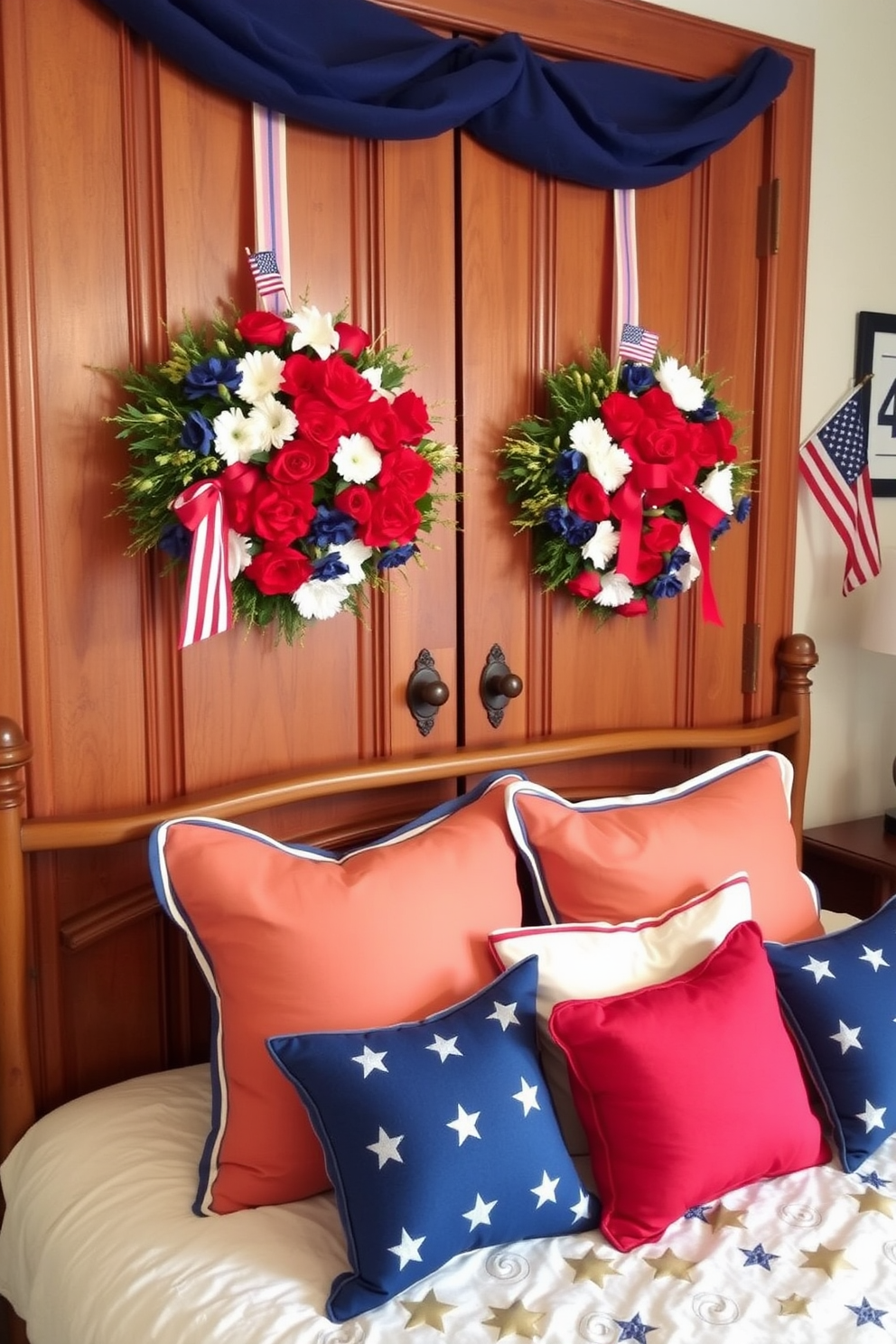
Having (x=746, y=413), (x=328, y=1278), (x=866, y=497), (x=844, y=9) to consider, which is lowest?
(x=328, y=1278)

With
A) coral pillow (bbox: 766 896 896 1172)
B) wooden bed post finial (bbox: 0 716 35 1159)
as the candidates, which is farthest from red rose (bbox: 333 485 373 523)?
coral pillow (bbox: 766 896 896 1172)

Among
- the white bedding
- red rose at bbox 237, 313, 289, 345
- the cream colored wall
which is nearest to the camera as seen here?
the white bedding

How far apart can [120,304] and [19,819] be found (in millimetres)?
752

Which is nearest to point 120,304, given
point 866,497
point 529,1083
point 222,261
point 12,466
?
point 222,261

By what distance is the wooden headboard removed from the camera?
64.0 inches

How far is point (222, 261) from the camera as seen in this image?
70.7 inches

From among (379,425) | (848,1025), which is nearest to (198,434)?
(379,425)

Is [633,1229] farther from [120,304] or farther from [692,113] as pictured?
[692,113]

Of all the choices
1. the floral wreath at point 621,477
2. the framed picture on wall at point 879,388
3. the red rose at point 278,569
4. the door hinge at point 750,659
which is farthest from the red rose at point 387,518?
the framed picture on wall at point 879,388

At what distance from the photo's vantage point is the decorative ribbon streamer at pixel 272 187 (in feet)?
5.86

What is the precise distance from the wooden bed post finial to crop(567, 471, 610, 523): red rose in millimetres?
973

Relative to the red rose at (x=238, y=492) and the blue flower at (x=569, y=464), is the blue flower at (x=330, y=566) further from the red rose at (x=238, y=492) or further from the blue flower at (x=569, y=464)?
the blue flower at (x=569, y=464)

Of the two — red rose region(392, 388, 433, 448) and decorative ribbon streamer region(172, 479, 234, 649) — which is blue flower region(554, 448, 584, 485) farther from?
decorative ribbon streamer region(172, 479, 234, 649)

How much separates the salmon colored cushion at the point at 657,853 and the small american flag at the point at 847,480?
31.5 inches
